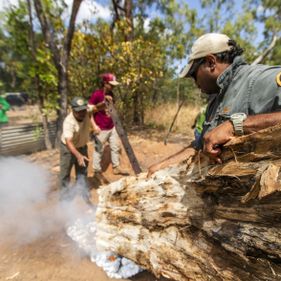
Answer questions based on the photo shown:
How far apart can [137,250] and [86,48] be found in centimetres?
628

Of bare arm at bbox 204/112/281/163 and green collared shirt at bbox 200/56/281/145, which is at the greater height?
green collared shirt at bbox 200/56/281/145

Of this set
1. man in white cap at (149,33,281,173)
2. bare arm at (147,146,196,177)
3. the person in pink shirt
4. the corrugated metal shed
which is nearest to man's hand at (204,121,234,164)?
man in white cap at (149,33,281,173)

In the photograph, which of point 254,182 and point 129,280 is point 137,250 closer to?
point 129,280

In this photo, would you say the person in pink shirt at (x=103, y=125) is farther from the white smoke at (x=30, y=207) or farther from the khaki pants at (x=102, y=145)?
the white smoke at (x=30, y=207)

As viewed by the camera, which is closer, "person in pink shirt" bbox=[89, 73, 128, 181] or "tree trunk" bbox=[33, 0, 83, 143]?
"person in pink shirt" bbox=[89, 73, 128, 181]

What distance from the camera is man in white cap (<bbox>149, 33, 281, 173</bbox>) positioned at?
4.89ft

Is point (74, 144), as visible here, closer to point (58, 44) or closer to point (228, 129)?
point (228, 129)

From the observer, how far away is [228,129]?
1.59 metres

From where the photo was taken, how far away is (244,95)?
1611 millimetres

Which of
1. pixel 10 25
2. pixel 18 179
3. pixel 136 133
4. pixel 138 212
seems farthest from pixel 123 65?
pixel 138 212

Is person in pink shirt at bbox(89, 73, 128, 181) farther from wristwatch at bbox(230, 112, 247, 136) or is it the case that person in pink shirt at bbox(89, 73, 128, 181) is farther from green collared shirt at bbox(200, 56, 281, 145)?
wristwatch at bbox(230, 112, 247, 136)

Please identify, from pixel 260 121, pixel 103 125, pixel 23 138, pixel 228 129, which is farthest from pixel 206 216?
pixel 23 138

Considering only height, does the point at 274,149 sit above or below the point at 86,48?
below

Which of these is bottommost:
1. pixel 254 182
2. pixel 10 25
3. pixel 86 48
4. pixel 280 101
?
pixel 254 182
